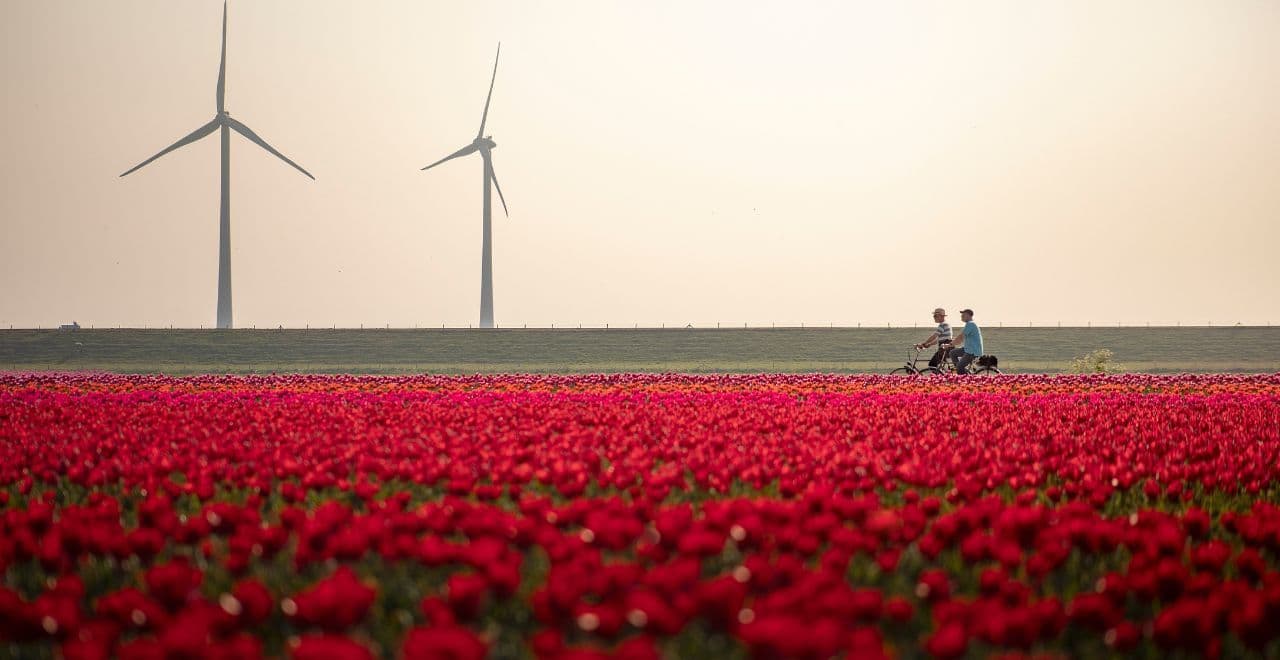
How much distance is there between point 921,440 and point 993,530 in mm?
5000

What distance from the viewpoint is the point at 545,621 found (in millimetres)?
4645

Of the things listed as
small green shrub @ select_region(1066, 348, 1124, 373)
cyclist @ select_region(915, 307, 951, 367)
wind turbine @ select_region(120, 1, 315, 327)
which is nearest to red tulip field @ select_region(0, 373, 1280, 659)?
cyclist @ select_region(915, 307, 951, 367)

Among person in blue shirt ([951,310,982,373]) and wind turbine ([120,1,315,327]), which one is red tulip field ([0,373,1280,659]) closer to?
person in blue shirt ([951,310,982,373])

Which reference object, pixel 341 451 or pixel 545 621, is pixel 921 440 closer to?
pixel 341 451

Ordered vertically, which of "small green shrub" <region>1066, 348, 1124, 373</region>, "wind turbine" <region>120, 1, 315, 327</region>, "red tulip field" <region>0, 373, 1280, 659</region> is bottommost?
"red tulip field" <region>0, 373, 1280, 659</region>

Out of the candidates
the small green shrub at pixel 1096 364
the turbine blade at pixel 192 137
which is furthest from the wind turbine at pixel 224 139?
the small green shrub at pixel 1096 364

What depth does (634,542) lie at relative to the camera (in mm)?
6516

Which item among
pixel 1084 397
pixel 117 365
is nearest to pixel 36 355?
pixel 117 365

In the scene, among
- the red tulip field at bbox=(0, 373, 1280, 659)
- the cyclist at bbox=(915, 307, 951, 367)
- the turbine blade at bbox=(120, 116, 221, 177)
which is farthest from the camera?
the turbine blade at bbox=(120, 116, 221, 177)

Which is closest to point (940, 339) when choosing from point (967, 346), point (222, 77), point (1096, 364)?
point (967, 346)

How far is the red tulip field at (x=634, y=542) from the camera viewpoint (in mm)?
4477

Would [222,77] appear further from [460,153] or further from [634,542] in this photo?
[634,542]

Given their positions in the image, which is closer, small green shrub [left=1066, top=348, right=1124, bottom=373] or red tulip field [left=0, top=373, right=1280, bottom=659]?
red tulip field [left=0, top=373, right=1280, bottom=659]

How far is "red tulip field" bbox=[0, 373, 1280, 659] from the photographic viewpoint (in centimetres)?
448
